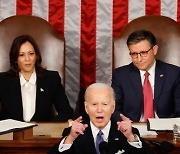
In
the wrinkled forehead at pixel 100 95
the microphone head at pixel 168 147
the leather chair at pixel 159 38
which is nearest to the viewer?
the microphone head at pixel 168 147

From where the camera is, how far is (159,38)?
4012 mm

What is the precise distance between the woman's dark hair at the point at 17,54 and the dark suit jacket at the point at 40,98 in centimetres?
5

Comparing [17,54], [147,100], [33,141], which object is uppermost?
[17,54]

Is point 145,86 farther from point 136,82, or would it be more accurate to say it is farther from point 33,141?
point 33,141

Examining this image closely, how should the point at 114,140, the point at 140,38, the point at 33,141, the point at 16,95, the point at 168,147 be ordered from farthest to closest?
the point at 16,95, the point at 140,38, the point at 33,141, the point at 114,140, the point at 168,147

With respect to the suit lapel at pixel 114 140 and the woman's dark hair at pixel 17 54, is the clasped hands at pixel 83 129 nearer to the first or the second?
the suit lapel at pixel 114 140

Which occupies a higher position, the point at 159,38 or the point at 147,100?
the point at 159,38

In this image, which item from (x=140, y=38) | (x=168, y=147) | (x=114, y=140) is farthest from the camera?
(x=140, y=38)

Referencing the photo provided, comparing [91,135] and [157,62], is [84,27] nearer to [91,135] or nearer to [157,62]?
[157,62]

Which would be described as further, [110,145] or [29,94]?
[29,94]

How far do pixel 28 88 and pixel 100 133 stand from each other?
4.44ft

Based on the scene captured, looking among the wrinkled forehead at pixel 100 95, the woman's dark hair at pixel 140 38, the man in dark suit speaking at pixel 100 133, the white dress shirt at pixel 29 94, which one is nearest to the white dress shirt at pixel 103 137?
the man in dark suit speaking at pixel 100 133

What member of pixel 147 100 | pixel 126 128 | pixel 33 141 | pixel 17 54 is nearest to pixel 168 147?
pixel 126 128

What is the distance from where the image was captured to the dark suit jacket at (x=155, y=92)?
358 cm
